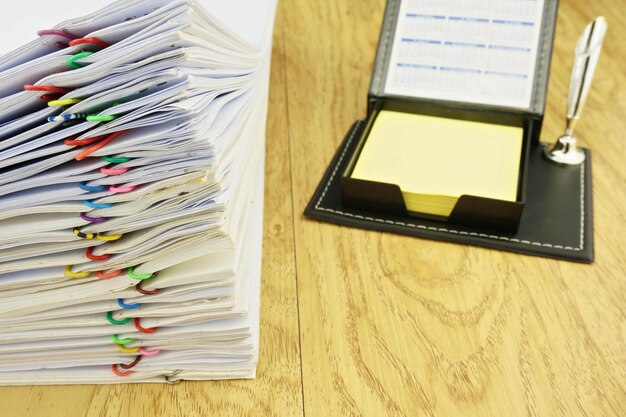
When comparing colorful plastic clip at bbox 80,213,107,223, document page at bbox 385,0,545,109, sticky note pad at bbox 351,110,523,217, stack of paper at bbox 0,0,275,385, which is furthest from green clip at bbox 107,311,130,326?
document page at bbox 385,0,545,109

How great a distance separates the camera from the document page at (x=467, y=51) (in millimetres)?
882

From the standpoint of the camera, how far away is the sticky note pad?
76 centimetres

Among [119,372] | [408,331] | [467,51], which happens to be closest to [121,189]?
[119,372]

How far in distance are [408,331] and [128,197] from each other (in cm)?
31

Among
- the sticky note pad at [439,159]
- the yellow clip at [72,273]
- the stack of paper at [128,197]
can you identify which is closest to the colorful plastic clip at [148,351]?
the stack of paper at [128,197]

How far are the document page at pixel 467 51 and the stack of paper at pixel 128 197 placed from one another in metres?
0.35

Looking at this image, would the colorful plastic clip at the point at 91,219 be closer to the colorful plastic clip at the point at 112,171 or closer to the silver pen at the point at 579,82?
the colorful plastic clip at the point at 112,171

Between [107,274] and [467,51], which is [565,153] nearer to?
[467,51]

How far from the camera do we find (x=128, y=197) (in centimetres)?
48

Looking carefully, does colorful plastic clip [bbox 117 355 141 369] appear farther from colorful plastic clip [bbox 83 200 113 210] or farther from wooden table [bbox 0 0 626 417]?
colorful plastic clip [bbox 83 200 113 210]

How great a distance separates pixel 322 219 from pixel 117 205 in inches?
13.0

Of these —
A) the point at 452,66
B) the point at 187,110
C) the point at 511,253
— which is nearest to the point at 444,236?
the point at 511,253

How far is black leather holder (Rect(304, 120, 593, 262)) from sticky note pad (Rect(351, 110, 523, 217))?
33 mm

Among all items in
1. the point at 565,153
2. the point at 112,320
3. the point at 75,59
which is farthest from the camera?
the point at 565,153
